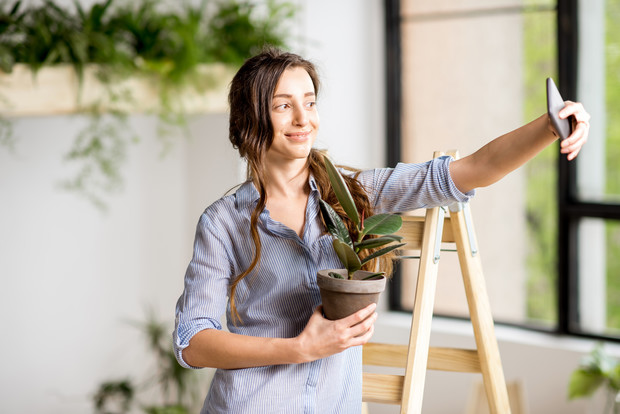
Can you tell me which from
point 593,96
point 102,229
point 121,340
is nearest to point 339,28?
point 593,96

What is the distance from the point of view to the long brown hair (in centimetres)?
144

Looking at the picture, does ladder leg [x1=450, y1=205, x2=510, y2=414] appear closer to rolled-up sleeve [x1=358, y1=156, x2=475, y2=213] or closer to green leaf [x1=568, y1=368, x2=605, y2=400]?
rolled-up sleeve [x1=358, y1=156, x2=475, y2=213]

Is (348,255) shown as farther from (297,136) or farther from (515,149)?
(515,149)

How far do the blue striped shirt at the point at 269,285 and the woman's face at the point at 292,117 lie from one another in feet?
0.42

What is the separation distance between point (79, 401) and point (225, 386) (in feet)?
6.10

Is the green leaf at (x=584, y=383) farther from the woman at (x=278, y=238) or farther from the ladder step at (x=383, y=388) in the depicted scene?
the woman at (x=278, y=238)

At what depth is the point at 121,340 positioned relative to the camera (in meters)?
3.27

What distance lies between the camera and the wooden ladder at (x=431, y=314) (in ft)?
5.40

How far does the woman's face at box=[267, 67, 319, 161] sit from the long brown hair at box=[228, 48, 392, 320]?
0.01 metres

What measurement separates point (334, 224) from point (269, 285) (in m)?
0.21

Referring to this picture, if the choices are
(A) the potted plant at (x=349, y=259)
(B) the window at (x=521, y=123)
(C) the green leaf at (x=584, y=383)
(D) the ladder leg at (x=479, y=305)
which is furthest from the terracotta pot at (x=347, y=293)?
(B) the window at (x=521, y=123)

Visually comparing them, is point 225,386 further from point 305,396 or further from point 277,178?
point 277,178

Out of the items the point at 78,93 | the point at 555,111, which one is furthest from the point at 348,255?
the point at 78,93

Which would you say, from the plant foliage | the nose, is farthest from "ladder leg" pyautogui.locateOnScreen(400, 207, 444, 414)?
the nose
